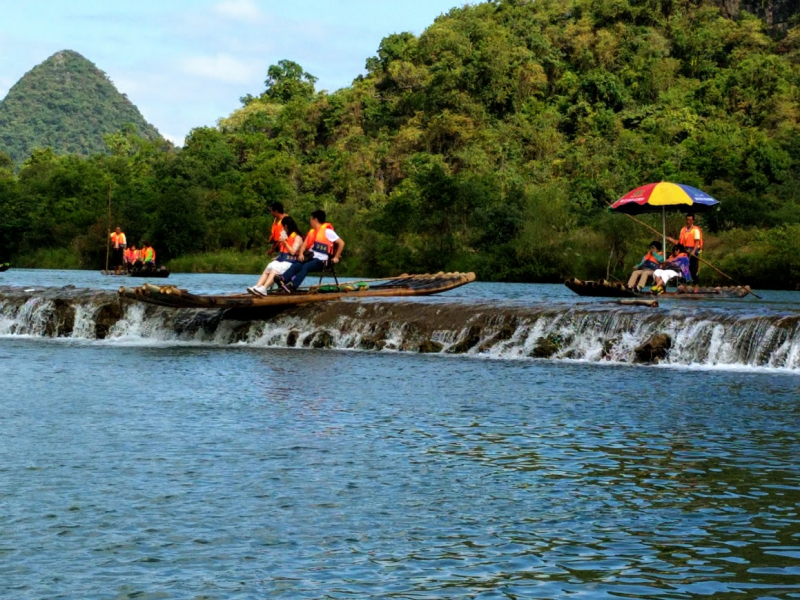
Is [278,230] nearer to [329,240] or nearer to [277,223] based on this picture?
[277,223]

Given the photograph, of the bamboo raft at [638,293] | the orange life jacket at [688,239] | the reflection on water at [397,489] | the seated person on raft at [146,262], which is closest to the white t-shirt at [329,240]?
the reflection on water at [397,489]

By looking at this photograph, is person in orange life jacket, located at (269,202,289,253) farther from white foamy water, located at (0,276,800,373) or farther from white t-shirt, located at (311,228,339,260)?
white foamy water, located at (0,276,800,373)

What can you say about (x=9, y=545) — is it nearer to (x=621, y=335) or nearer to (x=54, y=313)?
(x=621, y=335)

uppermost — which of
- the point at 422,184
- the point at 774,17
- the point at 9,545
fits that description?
the point at 774,17

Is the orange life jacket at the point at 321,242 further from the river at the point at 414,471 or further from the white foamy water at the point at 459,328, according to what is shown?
the river at the point at 414,471

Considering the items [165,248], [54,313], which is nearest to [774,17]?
[165,248]

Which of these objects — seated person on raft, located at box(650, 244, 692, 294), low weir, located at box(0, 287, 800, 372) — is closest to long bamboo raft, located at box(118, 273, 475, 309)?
low weir, located at box(0, 287, 800, 372)

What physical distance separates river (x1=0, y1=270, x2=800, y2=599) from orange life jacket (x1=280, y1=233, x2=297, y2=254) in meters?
2.54

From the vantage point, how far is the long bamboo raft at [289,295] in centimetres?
2167

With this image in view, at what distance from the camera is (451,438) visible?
466 inches

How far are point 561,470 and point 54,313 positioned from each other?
1915cm

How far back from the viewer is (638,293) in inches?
1085

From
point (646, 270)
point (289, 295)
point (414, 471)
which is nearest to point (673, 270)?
point (646, 270)

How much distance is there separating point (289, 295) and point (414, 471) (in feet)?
43.1
